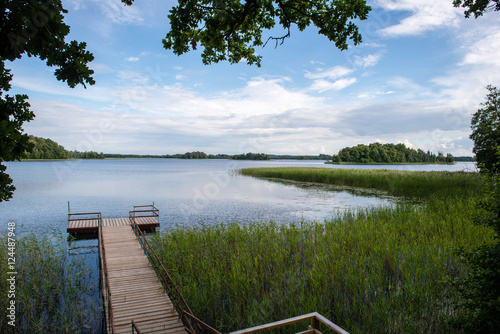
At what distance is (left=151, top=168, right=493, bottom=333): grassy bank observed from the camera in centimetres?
638

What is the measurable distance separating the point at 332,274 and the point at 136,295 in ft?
19.1

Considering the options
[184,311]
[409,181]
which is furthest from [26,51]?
[409,181]

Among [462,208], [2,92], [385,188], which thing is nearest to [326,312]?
[2,92]

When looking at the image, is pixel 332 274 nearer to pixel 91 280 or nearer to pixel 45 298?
pixel 45 298

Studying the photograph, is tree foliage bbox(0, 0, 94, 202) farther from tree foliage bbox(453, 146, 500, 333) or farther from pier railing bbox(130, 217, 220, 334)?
tree foliage bbox(453, 146, 500, 333)

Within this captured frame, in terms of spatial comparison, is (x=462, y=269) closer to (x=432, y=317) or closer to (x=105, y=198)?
(x=432, y=317)

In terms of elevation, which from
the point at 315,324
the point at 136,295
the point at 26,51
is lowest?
the point at 136,295

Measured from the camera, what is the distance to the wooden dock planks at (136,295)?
22.1ft

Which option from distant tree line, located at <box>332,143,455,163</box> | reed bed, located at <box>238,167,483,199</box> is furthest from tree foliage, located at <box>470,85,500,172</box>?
distant tree line, located at <box>332,143,455,163</box>

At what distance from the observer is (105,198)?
32.8m

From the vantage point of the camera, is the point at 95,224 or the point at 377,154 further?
the point at 377,154

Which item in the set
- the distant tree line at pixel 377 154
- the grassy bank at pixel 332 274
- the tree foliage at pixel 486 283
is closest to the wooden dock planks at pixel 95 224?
the grassy bank at pixel 332 274

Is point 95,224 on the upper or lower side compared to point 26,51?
lower

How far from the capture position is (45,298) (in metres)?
8.67
